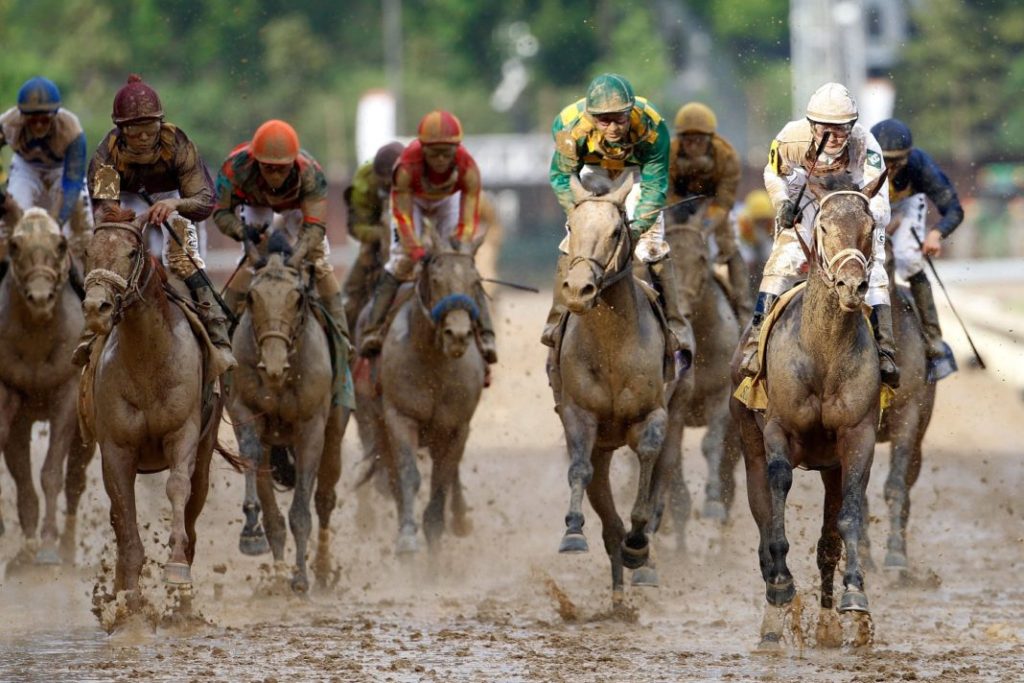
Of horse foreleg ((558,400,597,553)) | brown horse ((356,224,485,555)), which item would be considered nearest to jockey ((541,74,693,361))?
horse foreleg ((558,400,597,553))

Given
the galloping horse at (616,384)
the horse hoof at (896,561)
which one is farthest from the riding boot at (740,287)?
the galloping horse at (616,384)

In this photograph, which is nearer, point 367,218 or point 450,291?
point 450,291

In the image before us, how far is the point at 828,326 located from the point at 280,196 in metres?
4.25

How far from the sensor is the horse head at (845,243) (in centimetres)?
951

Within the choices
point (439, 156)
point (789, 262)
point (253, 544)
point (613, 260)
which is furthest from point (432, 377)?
point (789, 262)

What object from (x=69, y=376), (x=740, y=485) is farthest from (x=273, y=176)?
(x=740, y=485)

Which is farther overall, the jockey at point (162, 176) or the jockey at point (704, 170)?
the jockey at point (704, 170)

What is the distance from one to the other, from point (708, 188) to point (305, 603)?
15.1ft

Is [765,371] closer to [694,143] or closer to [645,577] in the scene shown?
[645,577]

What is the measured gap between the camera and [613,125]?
11.1m

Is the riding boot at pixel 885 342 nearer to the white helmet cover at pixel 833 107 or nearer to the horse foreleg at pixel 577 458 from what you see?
the white helmet cover at pixel 833 107

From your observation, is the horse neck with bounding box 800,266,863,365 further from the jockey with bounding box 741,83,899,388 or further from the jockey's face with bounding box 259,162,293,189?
the jockey's face with bounding box 259,162,293,189

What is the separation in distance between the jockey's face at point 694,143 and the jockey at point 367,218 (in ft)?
6.88

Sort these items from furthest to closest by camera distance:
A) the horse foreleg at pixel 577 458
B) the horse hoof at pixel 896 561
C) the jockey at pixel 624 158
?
the horse hoof at pixel 896 561 < the jockey at pixel 624 158 < the horse foreleg at pixel 577 458
